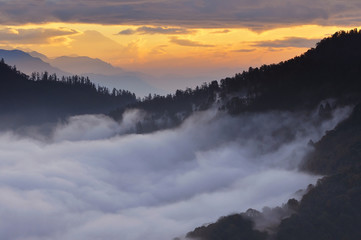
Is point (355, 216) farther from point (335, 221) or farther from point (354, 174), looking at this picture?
point (354, 174)

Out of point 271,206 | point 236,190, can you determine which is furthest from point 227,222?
point 236,190

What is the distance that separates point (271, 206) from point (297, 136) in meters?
49.3

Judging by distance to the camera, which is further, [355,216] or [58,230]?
[58,230]

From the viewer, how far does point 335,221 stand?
138 metres

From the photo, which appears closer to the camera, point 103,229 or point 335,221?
point 335,221

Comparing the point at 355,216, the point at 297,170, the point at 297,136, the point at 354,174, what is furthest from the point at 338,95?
the point at 355,216

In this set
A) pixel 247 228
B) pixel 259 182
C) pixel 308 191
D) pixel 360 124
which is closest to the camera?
pixel 247 228

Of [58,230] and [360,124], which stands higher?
[360,124]

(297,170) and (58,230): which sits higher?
(297,170)

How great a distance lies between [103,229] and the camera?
178m

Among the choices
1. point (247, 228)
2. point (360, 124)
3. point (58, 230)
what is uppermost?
point (360, 124)

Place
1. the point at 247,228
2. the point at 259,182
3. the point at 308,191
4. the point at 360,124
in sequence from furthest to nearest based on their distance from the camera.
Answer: the point at 259,182 < the point at 360,124 < the point at 308,191 < the point at 247,228

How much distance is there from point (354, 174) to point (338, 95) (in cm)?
4530

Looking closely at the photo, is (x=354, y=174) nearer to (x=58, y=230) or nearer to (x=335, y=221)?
(x=335, y=221)
